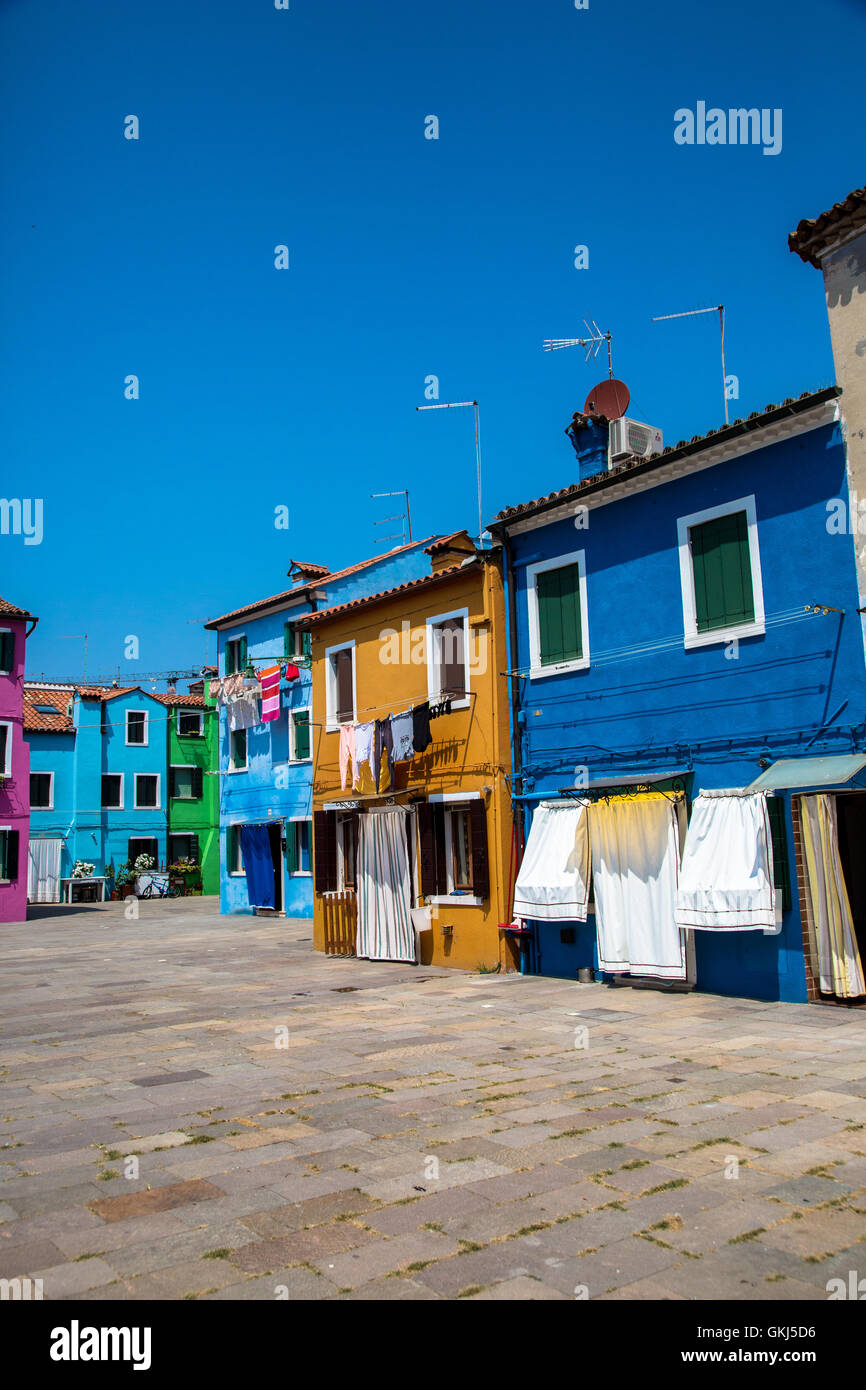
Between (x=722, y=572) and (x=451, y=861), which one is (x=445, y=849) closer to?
(x=451, y=861)

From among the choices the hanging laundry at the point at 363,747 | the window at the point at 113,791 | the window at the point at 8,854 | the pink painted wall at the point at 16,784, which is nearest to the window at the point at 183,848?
the window at the point at 113,791

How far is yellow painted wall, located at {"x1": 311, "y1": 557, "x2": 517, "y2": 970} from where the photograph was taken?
15109mm

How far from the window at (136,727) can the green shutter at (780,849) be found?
33189 millimetres

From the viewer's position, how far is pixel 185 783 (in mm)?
42688

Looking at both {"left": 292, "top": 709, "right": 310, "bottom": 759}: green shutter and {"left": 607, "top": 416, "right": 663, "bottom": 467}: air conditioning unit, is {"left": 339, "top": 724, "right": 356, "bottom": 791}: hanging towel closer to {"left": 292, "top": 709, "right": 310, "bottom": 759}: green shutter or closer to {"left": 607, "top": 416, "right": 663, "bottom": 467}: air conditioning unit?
{"left": 607, "top": 416, "right": 663, "bottom": 467}: air conditioning unit

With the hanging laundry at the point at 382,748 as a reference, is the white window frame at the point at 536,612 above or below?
above

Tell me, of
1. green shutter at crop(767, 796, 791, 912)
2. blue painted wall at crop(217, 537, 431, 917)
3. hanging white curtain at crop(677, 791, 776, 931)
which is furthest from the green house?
green shutter at crop(767, 796, 791, 912)

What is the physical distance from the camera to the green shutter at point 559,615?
1434 centimetres

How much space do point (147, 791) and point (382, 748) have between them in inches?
1060

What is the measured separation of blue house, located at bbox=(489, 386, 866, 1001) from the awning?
0.11ft

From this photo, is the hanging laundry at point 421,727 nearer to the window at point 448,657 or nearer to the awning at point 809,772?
the window at point 448,657
